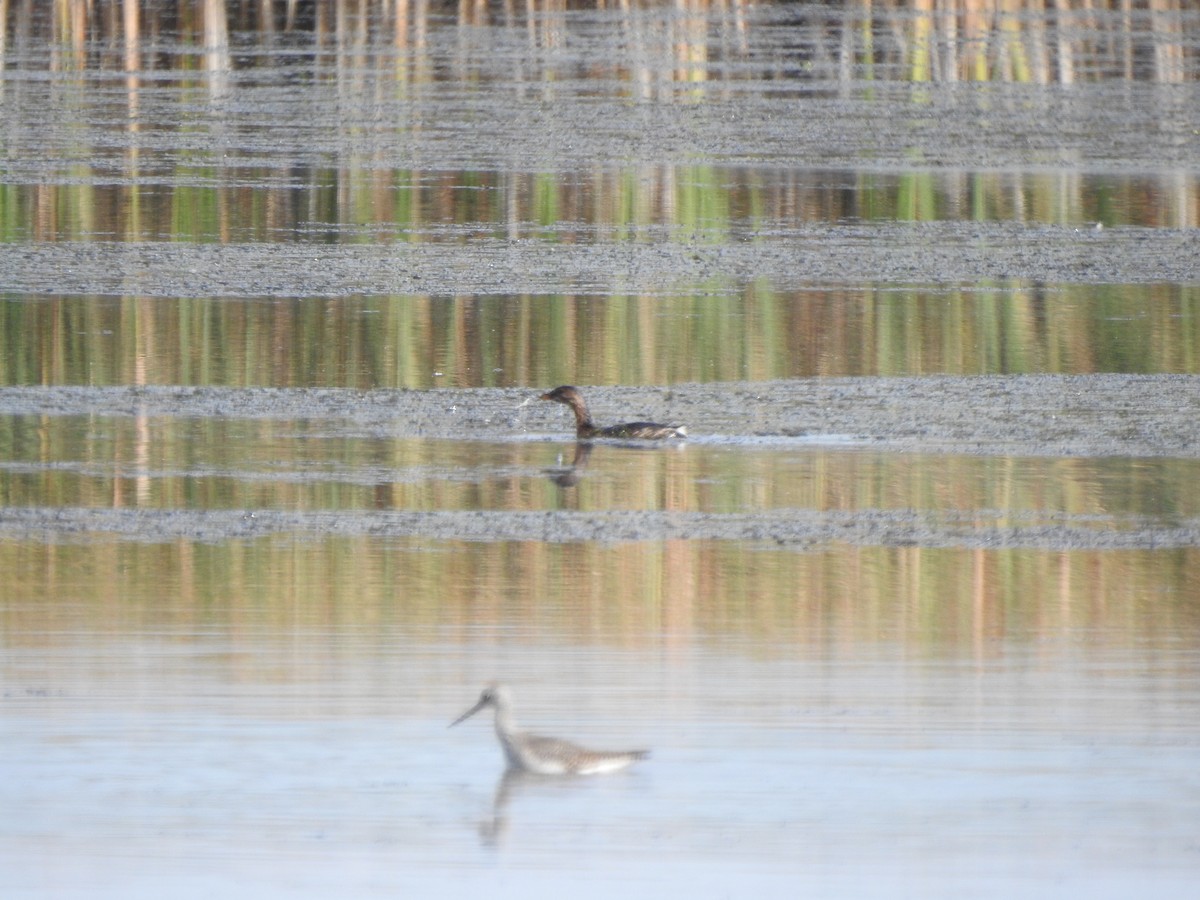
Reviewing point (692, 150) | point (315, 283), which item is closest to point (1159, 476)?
point (315, 283)

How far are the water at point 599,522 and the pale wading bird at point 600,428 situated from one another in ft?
0.53

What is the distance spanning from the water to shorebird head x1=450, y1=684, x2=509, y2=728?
12 centimetres

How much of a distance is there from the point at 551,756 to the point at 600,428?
4.65 m

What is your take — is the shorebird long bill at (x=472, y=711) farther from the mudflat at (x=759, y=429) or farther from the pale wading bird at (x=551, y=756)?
the mudflat at (x=759, y=429)

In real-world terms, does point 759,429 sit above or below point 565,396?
below

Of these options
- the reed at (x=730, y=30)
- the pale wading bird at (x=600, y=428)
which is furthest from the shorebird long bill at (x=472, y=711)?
the reed at (x=730, y=30)

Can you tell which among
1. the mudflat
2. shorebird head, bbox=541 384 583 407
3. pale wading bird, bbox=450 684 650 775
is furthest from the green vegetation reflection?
pale wading bird, bbox=450 684 650 775

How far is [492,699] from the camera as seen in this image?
664 cm

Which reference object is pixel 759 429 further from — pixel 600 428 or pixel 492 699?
pixel 492 699

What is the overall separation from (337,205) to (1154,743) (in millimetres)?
11944

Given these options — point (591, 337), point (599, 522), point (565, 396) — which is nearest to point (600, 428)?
point (565, 396)

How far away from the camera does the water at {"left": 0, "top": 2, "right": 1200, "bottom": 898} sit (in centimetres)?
619

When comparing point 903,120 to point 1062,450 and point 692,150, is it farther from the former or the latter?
point 1062,450

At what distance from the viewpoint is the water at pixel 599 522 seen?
619 centimetres
